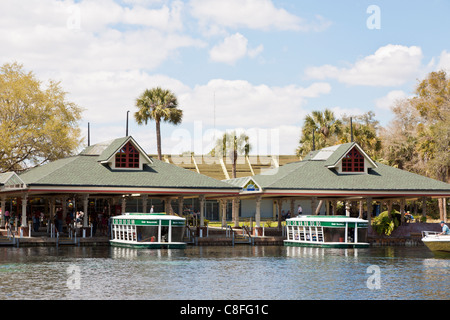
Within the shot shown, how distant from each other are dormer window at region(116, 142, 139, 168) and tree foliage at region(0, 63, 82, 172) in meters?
15.0

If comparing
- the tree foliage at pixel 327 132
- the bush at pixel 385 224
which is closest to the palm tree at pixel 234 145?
the tree foliage at pixel 327 132

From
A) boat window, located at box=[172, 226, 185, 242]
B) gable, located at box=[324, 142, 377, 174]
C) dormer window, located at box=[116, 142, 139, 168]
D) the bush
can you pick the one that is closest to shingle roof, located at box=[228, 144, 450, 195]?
gable, located at box=[324, 142, 377, 174]

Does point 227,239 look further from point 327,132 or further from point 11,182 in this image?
point 327,132

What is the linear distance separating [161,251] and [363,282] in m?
18.5

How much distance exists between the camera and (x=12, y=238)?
49.8m

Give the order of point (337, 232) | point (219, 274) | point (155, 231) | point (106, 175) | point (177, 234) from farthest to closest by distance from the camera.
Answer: point (106, 175) < point (337, 232) < point (177, 234) < point (155, 231) < point (219, 274)

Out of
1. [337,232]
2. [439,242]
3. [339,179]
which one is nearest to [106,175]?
[337,232]

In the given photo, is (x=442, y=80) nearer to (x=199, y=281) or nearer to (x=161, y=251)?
(x=161, y=251)

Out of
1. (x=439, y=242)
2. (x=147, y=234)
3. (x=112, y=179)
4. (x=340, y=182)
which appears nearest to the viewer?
(x=439, y=242)

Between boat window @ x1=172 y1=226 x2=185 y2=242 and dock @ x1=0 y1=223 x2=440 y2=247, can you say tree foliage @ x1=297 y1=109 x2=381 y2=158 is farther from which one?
boat window @ x1=172 y1=226 x2=185 y2=242

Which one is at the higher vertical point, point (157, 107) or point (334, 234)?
point (157, 107)

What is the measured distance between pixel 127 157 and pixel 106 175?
3.20 meters

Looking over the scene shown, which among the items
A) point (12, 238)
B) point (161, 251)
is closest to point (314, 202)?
point (161, 251)

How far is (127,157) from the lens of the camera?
2196 inches
